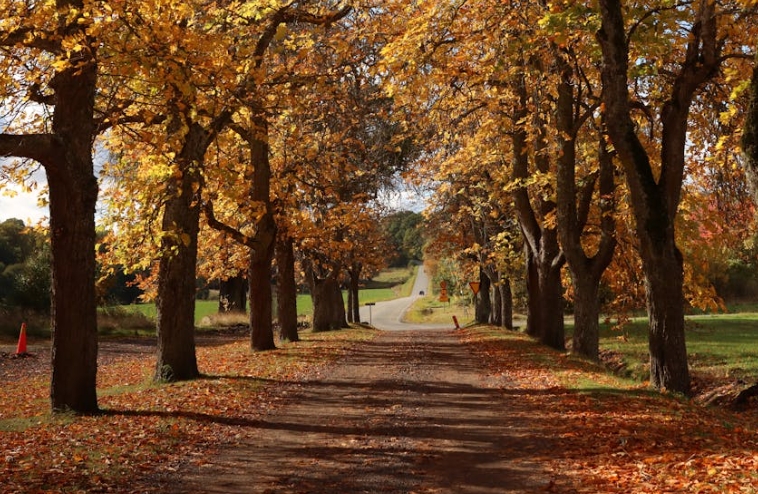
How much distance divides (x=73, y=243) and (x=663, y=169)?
9.29m

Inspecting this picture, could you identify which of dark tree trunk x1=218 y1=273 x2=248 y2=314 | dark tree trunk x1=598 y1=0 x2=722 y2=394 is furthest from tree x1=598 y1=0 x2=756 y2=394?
dark tree trunk x1=218 y1=273 x2=248 y2=314

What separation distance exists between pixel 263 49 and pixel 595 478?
1256 cm

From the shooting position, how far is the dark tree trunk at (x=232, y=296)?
48.2 metres

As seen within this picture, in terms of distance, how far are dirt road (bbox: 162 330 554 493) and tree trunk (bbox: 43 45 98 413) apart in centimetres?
254

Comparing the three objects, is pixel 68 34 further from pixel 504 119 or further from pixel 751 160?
pixel 504 119

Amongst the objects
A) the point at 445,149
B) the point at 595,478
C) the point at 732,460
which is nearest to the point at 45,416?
the point at 595,478

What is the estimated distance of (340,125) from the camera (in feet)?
82.1

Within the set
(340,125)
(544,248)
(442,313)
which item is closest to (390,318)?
(442,313)

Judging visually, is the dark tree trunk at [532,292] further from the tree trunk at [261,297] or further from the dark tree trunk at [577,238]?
the tree trunk at [261,297]

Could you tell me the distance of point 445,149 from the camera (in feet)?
87.6

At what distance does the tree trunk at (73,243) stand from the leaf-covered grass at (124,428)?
550mm

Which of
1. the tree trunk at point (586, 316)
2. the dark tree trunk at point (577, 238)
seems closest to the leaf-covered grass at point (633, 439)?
the tree trunk at point (586, 316)

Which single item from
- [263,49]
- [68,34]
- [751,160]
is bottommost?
[751,160]

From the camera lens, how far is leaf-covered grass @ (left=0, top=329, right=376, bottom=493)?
7414mm
